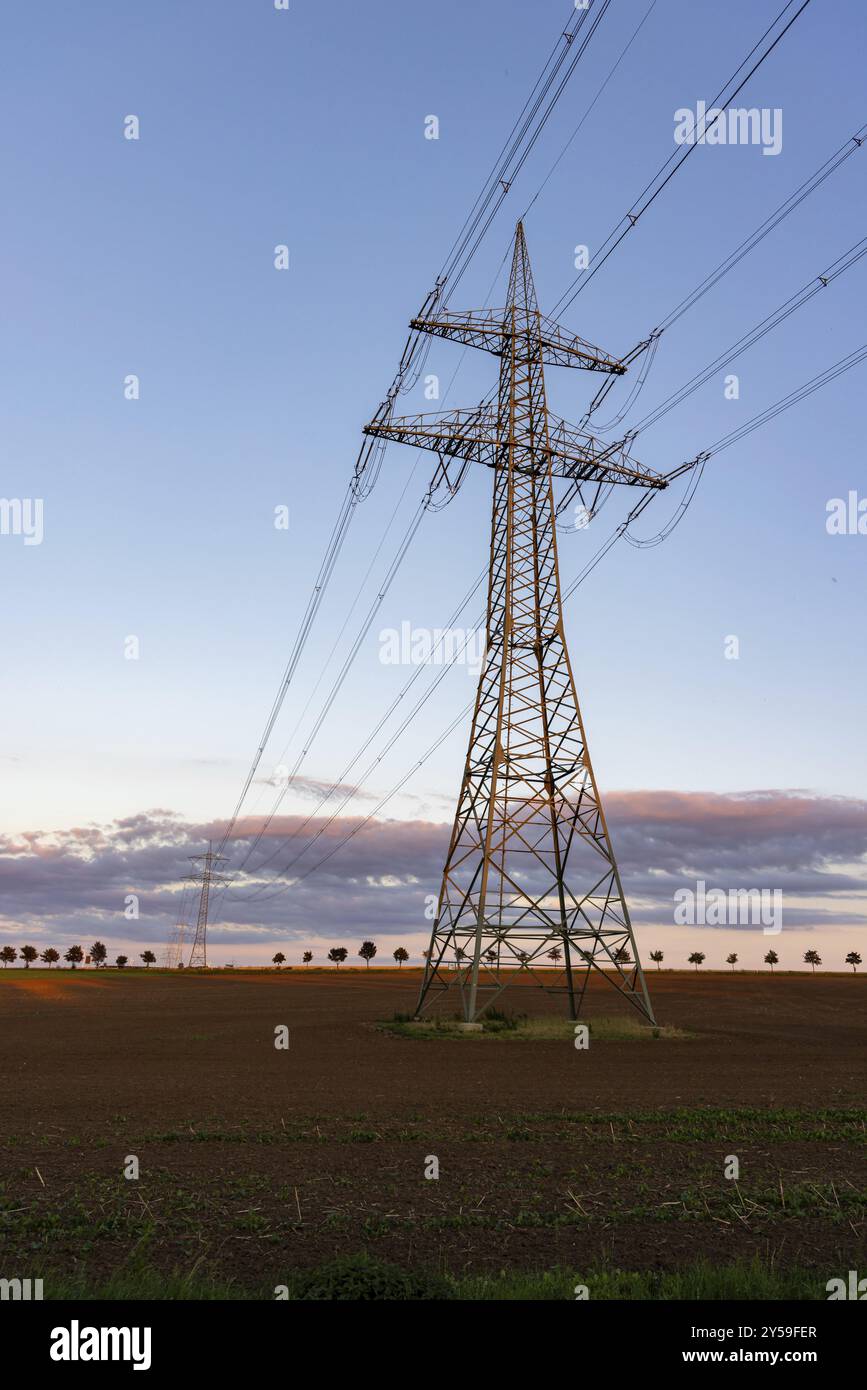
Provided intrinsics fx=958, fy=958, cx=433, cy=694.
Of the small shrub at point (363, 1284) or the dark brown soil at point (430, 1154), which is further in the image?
the dark brown soil at point (430, 1154)

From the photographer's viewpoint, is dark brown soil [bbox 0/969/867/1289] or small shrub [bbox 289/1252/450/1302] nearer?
small shrub [bbox 289/1252/450/1302]

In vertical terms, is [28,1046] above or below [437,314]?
below

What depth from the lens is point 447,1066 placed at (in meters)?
31.5

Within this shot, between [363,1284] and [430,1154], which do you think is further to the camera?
[430,1154]

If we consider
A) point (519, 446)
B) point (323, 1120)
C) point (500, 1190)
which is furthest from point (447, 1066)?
point (519, 446)

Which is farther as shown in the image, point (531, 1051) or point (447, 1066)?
point (531, 1051)

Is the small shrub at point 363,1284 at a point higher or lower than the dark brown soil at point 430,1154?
Result: higher

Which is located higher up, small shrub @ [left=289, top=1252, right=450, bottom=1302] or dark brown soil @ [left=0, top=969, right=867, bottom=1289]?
small shrub @ [left=289, top=1252, right=450, bottom=1302]

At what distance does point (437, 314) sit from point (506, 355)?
4.78 m

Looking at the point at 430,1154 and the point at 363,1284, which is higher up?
the point at 363,1284

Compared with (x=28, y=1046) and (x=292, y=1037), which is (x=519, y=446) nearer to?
(x=292, y=1037)
